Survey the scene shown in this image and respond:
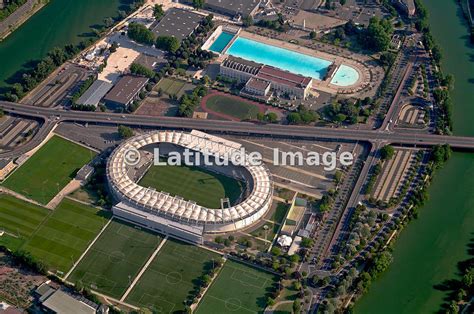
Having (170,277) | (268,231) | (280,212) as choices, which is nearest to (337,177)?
(280,212)

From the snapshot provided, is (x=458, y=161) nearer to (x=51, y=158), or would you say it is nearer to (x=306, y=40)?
(x=306, y=40)

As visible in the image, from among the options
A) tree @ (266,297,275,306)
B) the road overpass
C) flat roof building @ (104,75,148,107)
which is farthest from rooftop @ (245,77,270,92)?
tree @ (266,297,275,306)

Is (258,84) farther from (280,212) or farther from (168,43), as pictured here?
(280,212)

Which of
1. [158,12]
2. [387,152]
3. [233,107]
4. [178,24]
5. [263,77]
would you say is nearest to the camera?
[387,152]

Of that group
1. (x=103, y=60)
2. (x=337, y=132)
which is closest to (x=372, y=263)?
(x=337, y=132)

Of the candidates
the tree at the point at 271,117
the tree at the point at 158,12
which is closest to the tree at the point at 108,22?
the tree at the point at 158,12

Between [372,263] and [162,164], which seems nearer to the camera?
[372,263]

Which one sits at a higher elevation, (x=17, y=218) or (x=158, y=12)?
(x=158, y=12)
